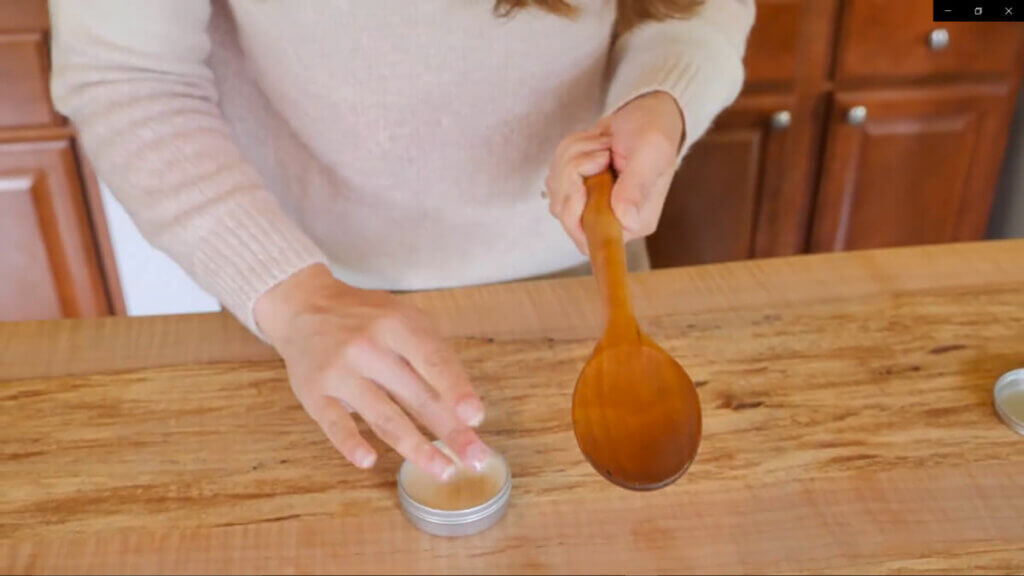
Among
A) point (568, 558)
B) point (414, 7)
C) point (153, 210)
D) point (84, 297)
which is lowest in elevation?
point (84, 297)

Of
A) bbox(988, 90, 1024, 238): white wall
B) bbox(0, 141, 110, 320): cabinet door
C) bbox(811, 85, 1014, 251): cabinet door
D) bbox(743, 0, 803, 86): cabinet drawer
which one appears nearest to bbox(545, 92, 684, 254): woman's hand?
bbox(743, 0, 803, 86): cabinet drawer

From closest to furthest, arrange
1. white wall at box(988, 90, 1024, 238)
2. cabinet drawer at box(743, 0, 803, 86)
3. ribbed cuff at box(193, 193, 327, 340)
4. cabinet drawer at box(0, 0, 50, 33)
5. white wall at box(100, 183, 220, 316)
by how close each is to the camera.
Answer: ribbed cuff at box(193, 193, 327, 340) → cabinet drawer at box(0, 0, 50, 33) → cabinet drawer at box(743, 0, 803, 86) → white wall at box(100, 183, 220, 316) → white wall at box(988, 90, 1024, 238)

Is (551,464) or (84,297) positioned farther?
(84,297)

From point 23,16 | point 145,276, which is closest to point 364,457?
point 23,16

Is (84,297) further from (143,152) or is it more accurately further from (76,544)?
→ (76,544)

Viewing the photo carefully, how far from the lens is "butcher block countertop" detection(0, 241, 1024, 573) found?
55 cm

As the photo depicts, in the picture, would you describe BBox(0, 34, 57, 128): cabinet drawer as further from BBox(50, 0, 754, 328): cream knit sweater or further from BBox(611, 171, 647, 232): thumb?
BBox(611, 171, 647, 232): thumb

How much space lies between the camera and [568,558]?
0.54m

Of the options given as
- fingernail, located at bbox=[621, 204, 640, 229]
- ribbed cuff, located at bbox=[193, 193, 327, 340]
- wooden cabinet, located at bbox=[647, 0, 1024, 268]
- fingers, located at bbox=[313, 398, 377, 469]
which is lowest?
wooden cabinet, located at bbox=[647, 0, 1024, 268]

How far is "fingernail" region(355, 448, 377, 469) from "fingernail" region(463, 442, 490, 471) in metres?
0.06

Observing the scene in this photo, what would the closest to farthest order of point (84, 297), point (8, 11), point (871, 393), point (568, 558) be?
point (568, 558)
point (871, 393)
point (8, 11)
point (84, 297)

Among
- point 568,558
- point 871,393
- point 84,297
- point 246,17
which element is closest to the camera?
point 568,558

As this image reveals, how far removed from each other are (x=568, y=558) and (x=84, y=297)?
127 cm

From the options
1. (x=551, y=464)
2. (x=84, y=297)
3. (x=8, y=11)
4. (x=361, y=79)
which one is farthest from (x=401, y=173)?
(x=84, y=297)
